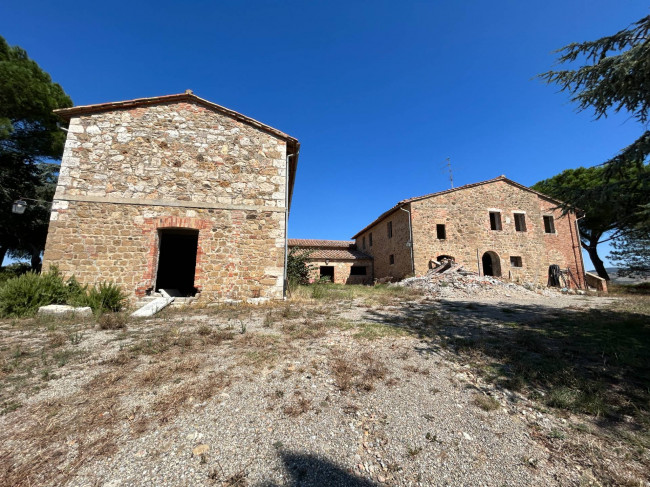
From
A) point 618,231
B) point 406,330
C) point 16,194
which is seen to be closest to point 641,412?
point 406,330

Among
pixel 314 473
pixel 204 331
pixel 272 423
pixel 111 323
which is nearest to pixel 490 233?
pixel 204 331

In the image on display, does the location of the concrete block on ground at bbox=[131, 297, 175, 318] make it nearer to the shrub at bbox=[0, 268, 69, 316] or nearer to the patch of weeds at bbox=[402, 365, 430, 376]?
the shrub at bbox=[0, 268, 69, 316]

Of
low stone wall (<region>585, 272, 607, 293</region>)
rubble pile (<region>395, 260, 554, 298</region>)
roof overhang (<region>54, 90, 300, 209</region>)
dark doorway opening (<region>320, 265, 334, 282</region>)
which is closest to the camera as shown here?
roof overhang (<region>54, 90, 300, 209</region>)

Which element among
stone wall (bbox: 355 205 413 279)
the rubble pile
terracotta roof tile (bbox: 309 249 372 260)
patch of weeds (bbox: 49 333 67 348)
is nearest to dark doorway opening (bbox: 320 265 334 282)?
terracotta roof tile (bbox: 309 249 372 260)

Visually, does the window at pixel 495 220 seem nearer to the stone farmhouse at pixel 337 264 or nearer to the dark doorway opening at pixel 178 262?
the stone farmhouse at pixel 337 264

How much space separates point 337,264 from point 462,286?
10461 mm

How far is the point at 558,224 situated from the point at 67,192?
24.9 meters

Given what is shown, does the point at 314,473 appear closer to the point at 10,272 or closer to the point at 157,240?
the point at 157,240

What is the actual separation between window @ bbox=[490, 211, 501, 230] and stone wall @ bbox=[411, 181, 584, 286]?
24cm

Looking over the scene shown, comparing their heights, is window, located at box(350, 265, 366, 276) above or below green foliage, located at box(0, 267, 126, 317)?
above

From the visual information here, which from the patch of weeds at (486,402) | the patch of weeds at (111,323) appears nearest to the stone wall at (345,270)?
the patch of weeds at (111,323)

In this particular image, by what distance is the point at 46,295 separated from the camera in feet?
19.2

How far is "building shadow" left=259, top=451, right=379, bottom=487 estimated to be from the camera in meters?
1.57

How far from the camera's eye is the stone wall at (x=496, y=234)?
1603cm
